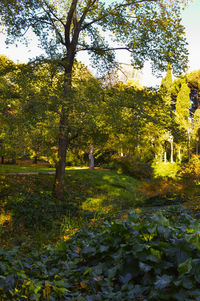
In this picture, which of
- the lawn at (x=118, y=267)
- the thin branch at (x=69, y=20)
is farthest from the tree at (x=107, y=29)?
the lawn at (x=118, y=267)

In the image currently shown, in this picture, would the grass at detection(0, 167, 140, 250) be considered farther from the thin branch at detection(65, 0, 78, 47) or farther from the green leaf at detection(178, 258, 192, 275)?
the thin branch at detection(65, 0, 78, 47)

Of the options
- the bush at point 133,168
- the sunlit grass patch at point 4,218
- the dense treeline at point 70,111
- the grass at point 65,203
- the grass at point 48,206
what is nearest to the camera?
the grass at point 48,206

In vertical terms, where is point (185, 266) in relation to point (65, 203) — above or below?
above

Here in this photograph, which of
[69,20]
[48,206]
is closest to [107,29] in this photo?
[69,20]

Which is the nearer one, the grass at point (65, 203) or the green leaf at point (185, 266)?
the green leaf at point (185, 266)

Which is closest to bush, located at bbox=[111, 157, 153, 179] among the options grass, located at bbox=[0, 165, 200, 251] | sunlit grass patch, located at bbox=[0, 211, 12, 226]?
grass, located at bbox=[0, 165, 200, 251]

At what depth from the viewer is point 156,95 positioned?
9.58m

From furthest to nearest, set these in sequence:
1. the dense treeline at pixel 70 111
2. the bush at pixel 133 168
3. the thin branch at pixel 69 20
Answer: the bush at pixel 133 168 → the thin branch at pixel 69 20 → the dense treeline at pixel 70 111

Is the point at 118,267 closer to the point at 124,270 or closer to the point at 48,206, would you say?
the point at 124,270

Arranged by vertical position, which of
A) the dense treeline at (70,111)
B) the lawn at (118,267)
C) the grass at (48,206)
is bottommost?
the grass at (48,206)

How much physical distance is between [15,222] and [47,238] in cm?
137

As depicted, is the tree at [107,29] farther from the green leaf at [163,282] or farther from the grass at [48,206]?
the green leaf at [163,282]

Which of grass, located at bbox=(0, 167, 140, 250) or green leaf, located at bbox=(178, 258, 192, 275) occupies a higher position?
green leaf, located at bbox=(178, 258, 192, 275)


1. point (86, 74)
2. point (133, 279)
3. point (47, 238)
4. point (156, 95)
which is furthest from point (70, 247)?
point (86, 74)
